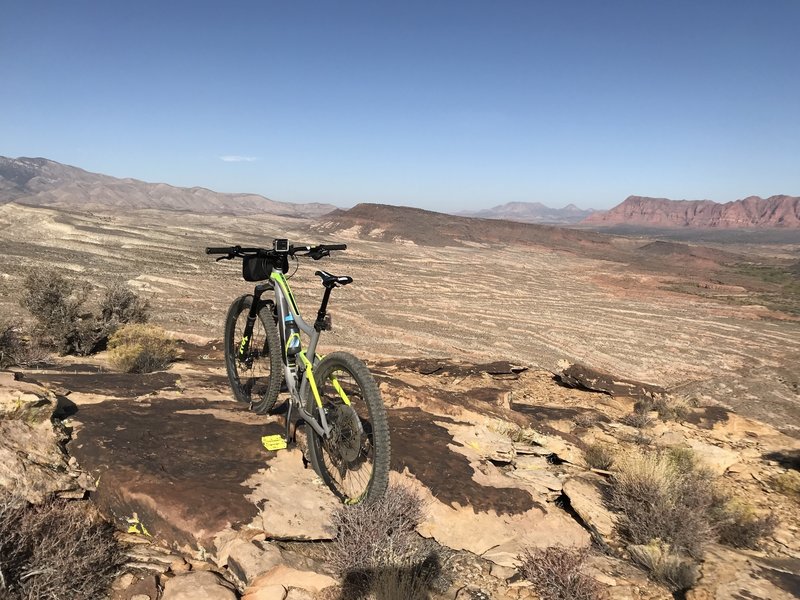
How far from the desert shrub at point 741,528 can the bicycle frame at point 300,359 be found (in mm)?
3500

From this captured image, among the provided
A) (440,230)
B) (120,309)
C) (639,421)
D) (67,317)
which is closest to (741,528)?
(639,421)

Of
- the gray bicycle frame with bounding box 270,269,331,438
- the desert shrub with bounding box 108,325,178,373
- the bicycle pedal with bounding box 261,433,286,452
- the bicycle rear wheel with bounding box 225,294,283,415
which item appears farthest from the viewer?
the desert shrub with bounding box 108,325,178,373

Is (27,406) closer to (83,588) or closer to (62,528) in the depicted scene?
(62,528)

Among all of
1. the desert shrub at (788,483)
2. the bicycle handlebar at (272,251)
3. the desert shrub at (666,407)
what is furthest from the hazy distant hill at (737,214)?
the bicycle handlebar at (272,251)

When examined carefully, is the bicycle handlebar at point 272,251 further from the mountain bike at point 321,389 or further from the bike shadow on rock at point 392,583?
the bike shadow on rock at point 392,583

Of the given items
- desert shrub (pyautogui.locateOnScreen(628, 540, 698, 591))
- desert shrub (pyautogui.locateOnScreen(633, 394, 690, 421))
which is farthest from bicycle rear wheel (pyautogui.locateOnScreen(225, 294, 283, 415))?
desert shrub (pyautogui.locateOnScreen(633, 394, 690, 421))

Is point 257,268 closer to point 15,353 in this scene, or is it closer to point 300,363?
point 300,363

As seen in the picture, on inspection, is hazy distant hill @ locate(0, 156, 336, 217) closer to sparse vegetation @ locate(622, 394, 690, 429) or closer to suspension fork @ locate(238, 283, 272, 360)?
sparse vegetation @ locate(622, 394, 690, 429)

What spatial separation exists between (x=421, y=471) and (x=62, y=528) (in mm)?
2389

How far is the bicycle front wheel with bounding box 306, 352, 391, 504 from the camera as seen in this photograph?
3016mm

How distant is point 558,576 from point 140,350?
23.8ft

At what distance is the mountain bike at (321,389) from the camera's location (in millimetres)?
3066

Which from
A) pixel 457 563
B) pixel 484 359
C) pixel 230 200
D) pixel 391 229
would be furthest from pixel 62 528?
pixel 230 200

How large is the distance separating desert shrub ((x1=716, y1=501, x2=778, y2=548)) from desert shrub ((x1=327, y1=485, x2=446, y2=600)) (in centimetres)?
270
